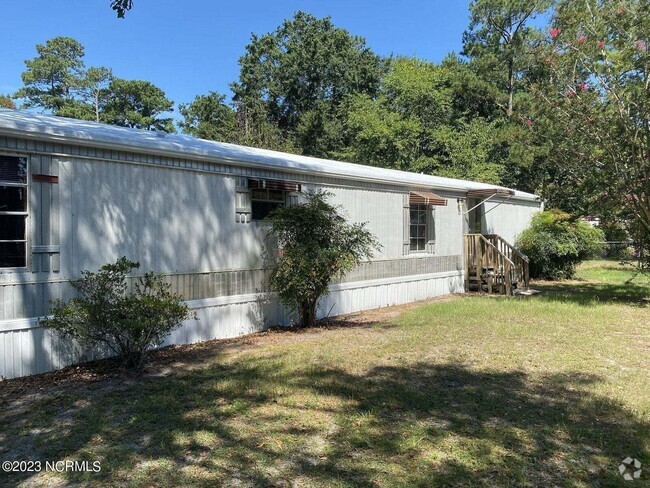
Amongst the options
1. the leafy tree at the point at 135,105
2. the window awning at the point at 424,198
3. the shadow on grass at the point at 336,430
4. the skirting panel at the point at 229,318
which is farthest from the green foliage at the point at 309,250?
the leafy tree at the point at 135,105

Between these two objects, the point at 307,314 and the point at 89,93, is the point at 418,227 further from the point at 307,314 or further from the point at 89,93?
the point at 89,93

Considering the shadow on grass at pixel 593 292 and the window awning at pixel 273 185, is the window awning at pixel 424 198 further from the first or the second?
the window awning at pixel 273 185

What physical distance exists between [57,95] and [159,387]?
147ft

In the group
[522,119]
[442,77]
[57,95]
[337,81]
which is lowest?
[522,119]

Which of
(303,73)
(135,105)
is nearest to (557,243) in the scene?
(303,73)

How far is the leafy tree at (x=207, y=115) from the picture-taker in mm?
30033

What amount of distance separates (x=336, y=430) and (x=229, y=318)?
3.81 meters

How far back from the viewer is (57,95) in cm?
4178

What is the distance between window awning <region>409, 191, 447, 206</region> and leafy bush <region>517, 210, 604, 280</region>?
499 centimetres

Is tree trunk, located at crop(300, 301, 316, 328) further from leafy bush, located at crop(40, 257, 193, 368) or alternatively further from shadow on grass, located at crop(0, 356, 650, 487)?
shadow on grass, located at crop(0, 356, 650, 487)

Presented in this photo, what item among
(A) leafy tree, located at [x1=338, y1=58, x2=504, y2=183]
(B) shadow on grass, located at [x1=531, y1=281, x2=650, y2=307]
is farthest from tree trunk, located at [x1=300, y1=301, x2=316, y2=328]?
(A) leafy tree, located at [x1=338, y1=58, x2=504, y2=183]

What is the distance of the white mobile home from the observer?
516 cm

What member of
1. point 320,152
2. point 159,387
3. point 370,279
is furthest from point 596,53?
point 320,152

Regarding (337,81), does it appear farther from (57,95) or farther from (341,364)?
(341,364)
